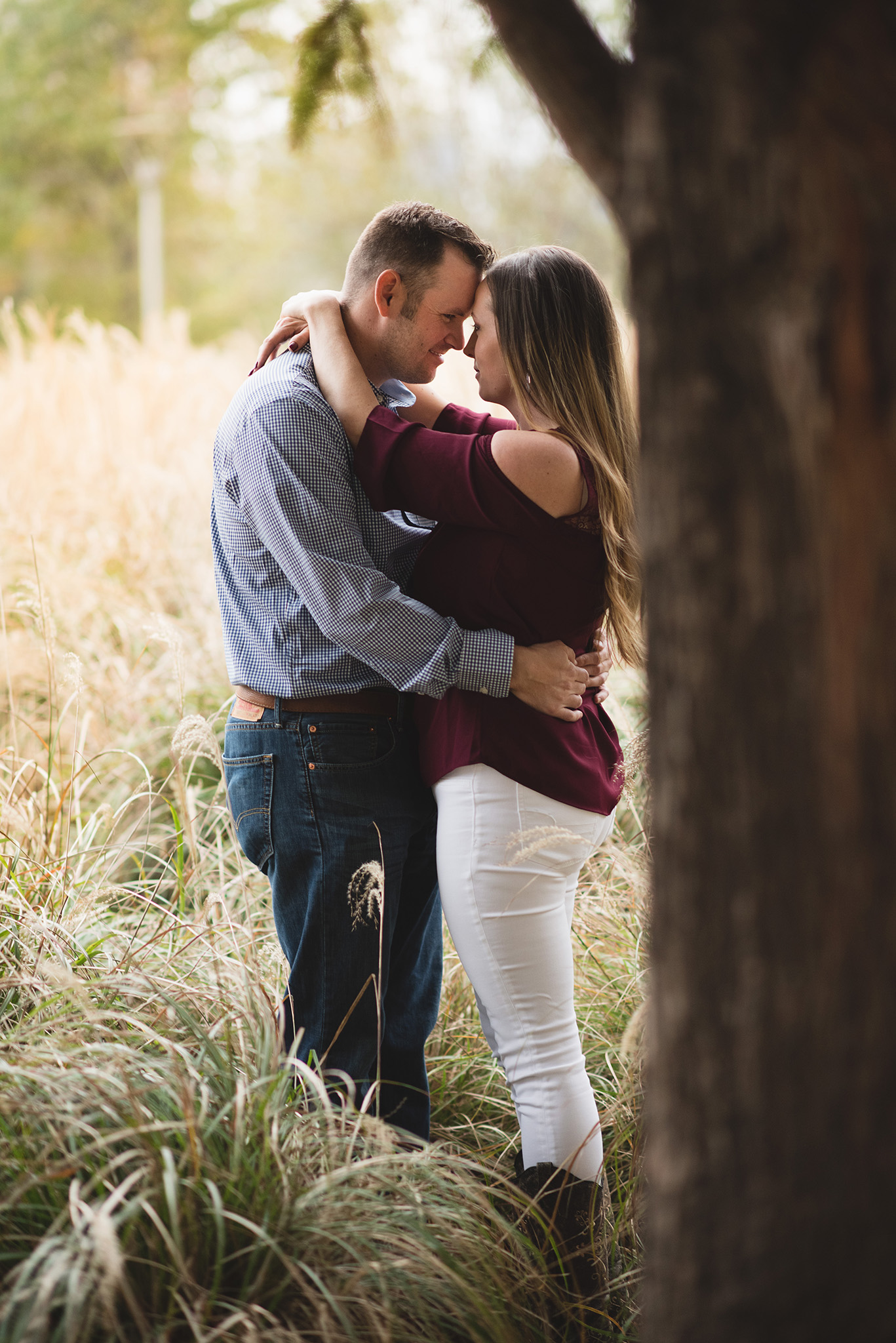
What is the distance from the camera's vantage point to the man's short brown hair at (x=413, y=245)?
221 centimetres

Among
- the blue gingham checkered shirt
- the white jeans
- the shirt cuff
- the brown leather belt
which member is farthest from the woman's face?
the white jeans

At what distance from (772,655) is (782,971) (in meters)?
0.33

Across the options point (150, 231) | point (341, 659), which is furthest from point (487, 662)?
point (150, 231)

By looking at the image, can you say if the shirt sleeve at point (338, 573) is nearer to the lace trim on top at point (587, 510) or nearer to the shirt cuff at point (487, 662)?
the shirt cuff at point (487, 662)

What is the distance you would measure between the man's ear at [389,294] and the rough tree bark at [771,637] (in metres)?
1.15

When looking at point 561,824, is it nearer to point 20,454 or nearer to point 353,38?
point 353,38

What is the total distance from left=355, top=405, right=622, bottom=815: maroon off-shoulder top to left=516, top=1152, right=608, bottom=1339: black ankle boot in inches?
28.5

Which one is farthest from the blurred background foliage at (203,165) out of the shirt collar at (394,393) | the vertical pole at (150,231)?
the shirt collar at (394,393)

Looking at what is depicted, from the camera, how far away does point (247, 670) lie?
7.03ft

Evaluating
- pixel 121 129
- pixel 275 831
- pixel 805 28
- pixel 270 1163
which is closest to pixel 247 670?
pixel 275 831

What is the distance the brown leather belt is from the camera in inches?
82.6

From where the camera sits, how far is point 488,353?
7.12 feet

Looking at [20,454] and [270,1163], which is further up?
[20,454]

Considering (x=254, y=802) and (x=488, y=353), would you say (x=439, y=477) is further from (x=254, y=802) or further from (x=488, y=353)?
(x=254, y=802)
